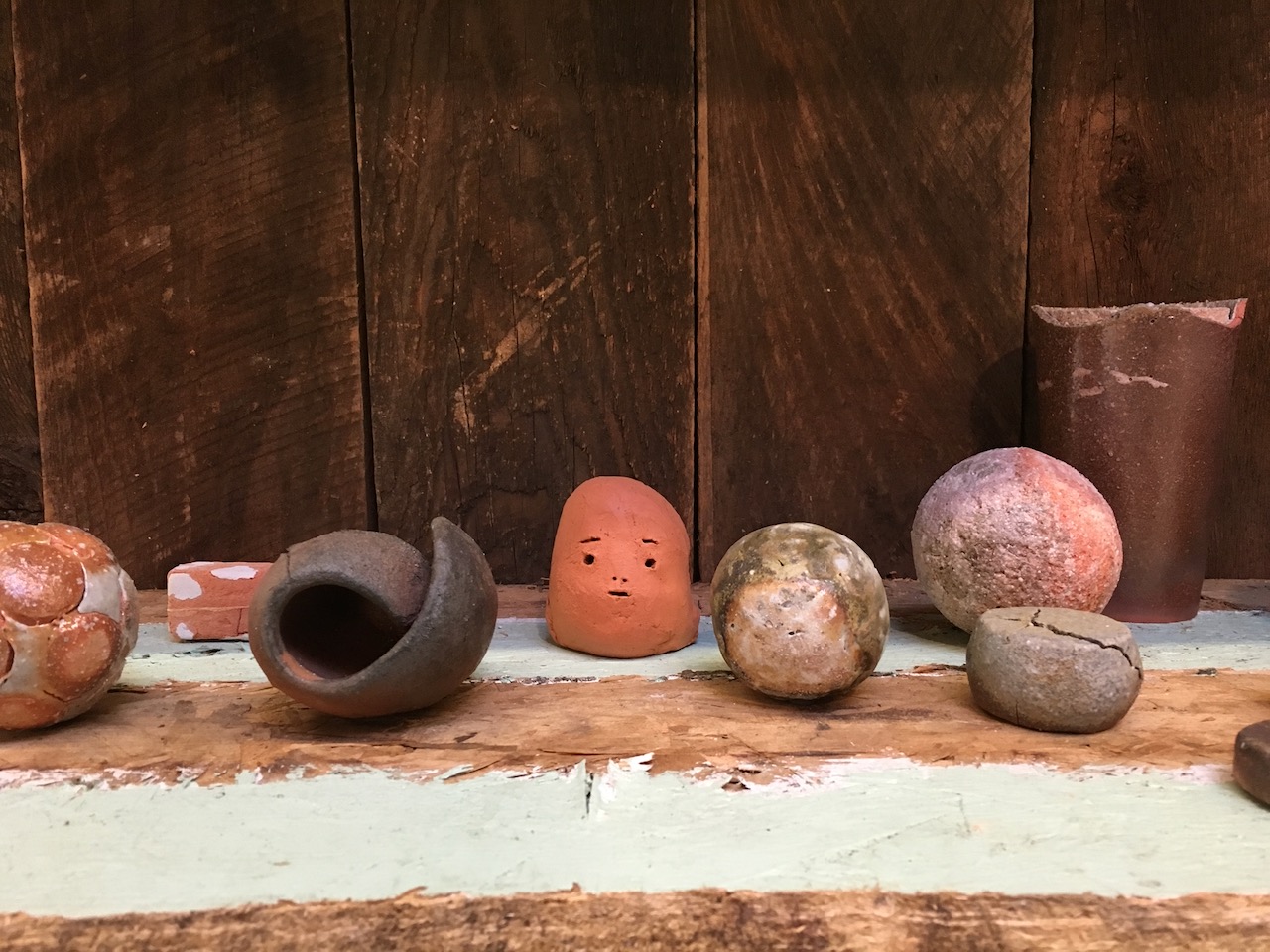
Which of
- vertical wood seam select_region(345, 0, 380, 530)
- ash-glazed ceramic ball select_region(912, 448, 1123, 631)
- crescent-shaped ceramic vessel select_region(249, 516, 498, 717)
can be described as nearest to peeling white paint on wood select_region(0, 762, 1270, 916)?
crescent-shaped ceramic vessel select_region(249, 516, 498, 717)

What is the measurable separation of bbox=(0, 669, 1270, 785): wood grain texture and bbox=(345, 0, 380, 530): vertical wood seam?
2.19 feet

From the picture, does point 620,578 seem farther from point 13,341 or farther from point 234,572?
point 13,341

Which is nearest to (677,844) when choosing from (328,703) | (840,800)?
(840,800)

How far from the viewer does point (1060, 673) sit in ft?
4.51

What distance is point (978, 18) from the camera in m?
2.09

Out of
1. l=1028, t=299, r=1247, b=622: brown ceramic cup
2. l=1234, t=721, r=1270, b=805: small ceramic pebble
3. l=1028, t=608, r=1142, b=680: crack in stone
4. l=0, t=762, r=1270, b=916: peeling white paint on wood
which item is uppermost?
l=1028, t=299, r=1247, b=622: brown ceramic cup

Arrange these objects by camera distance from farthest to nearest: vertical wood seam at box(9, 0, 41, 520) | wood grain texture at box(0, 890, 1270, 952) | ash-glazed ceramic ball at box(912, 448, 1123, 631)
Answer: vertical wood seam at box(9, 0, 41, 520) → ash-glazed ceramic ball at box(912, 448, 1123, 631) → wood grain texture at box(0, 890, 1270, 952)

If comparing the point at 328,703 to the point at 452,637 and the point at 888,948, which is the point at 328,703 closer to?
the point at 452,637

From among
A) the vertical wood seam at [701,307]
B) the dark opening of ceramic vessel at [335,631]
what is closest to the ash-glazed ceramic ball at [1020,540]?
the vertical wood seam at [701,307]

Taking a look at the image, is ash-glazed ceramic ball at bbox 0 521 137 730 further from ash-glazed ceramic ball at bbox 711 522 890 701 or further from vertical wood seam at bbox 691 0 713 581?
vertical wood seam at bbox 691 0 713 581

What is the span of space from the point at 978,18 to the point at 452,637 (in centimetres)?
177

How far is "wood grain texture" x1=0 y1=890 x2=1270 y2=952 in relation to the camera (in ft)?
3.07

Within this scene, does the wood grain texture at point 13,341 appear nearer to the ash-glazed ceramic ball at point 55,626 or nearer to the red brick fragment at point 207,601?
the red brick fragment at point 207,601

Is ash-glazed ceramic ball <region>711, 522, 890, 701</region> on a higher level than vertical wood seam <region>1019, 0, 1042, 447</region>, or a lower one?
lower
